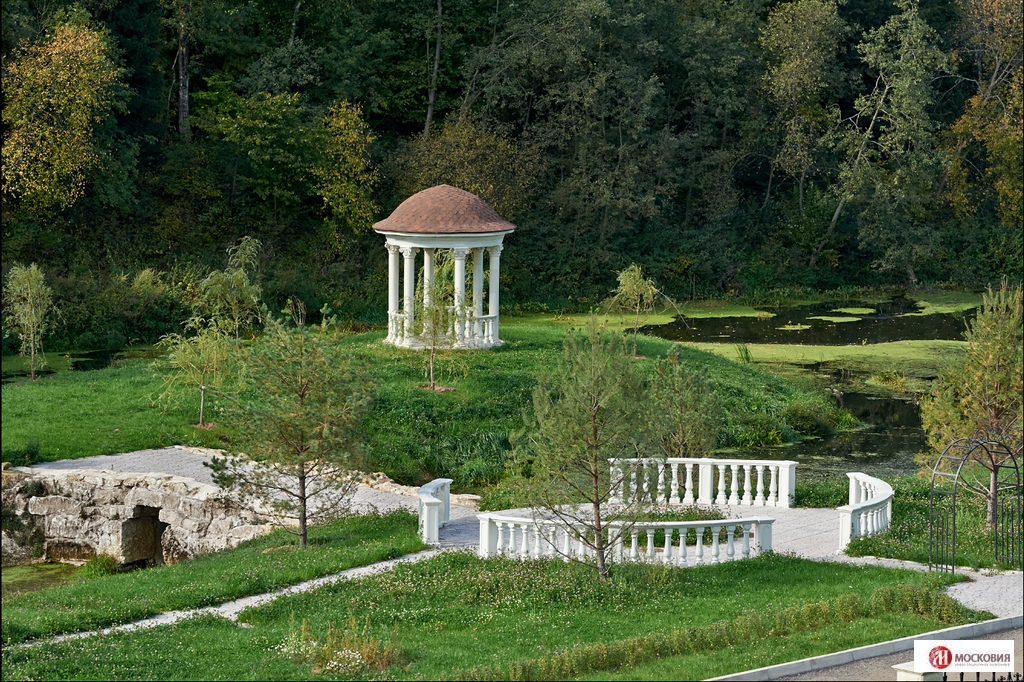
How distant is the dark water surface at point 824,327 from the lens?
43.1 meters

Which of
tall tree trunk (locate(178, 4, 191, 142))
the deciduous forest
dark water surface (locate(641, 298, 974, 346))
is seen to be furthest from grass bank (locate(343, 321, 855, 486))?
tall tree trunk (locate(178, 4, 191, 142))

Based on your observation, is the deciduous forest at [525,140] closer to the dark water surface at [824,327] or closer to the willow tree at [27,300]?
the dark water surface at [824,327]

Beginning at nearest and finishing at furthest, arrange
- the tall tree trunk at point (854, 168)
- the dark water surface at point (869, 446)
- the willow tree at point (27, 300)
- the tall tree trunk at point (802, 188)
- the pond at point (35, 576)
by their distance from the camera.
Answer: the pond at point (35, 576) → the dark water surface at point (869, 446) → the willow tree at point (27, 300) → the tall tree trunk at point (854, 168) → the tall tree trunk at point (802, 188)

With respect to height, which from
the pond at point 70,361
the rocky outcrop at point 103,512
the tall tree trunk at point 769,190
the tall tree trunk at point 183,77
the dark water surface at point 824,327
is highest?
the tall tree trunk at point 183,77

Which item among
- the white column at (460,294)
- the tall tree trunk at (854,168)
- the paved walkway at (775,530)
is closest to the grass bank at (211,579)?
the paved walkway at (775,530)

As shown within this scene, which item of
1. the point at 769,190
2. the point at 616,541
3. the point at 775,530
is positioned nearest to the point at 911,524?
the point at 775,530

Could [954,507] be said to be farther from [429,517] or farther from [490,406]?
[490,406]

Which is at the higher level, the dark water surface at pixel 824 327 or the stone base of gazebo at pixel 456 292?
the stone base of gazebo at pixel 456 292

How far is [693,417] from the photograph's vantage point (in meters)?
23.6

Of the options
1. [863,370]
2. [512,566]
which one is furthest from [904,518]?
[863,370]

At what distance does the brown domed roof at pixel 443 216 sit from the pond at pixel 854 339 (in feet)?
28.1

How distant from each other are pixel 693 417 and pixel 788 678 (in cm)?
1045

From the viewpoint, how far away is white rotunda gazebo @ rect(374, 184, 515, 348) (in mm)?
31031

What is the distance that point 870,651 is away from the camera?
14.0m
